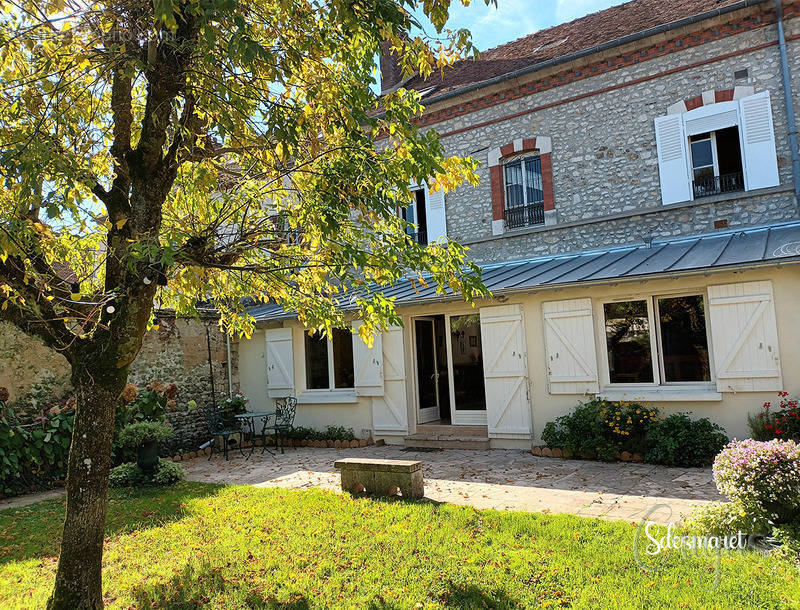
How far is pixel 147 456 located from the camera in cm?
787

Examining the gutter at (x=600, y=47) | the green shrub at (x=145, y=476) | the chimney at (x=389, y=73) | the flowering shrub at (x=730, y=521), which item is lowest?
the green shrub at (x=145, y=476)

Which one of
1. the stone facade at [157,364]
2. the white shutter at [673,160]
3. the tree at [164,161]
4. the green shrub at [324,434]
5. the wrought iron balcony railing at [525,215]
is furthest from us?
the green shrub at [324,434]

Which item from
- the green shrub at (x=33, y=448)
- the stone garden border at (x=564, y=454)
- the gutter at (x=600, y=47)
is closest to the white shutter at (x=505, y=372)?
the stone garden border at (x=564, y=454)

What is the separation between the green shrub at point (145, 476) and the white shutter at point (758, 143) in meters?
9.78

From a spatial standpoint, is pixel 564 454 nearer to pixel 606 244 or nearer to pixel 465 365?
pixel 465 365

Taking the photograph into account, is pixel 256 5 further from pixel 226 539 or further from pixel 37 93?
pixel 226 539

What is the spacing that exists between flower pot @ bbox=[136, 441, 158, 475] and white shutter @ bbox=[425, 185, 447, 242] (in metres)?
6.82

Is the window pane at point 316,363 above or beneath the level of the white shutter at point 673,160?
beneath

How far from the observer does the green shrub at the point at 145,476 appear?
7.80 metres

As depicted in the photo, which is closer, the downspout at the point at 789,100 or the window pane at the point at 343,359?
the downspout at the point at 789,100

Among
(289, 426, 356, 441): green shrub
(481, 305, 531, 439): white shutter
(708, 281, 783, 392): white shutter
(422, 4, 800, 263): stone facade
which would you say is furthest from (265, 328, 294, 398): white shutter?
(708, 281, 783, 392): white shutter

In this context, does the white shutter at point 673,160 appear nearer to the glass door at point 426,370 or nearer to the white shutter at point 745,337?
the white shutter at point 745,337

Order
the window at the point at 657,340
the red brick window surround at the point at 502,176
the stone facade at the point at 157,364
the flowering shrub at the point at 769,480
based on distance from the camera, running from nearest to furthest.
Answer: the flowering shrub at the point at 769,480, the window at the point at 657,340, the stone facade at the point at 157,364, the red brick window surround at the point at 502,176

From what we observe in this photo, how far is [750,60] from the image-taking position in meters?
8.92
